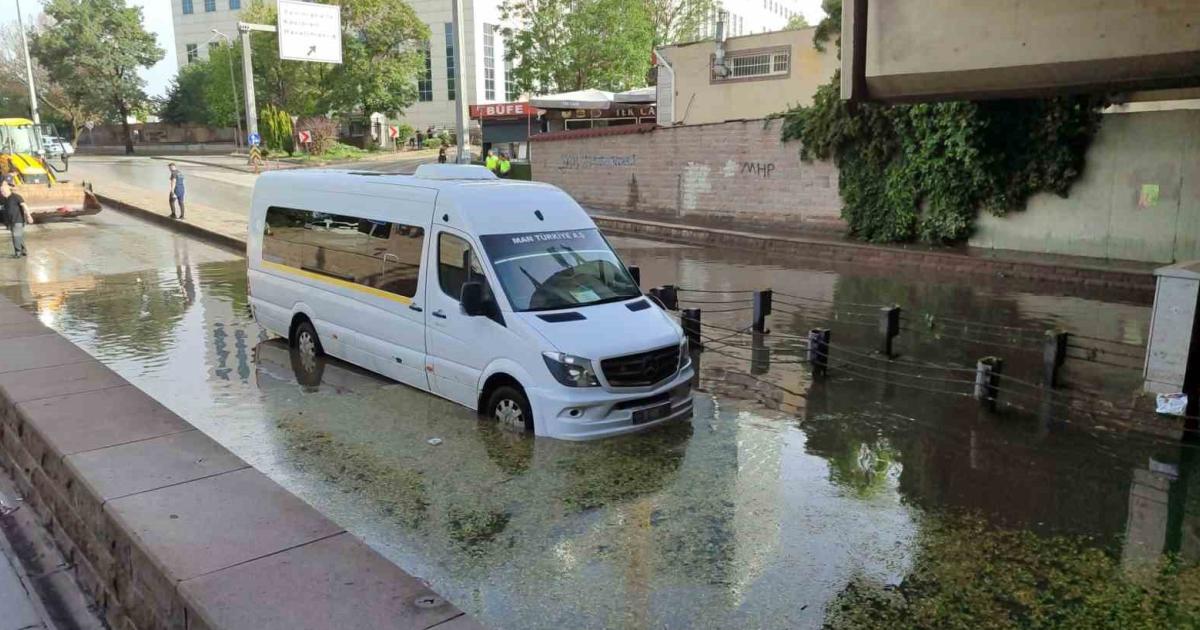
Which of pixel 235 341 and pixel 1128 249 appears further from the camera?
pixel 1128 249

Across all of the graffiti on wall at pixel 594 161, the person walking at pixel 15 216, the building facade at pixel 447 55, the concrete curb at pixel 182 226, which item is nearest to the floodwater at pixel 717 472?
the person walking at pixel 15 216

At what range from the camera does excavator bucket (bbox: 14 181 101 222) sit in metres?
23.1

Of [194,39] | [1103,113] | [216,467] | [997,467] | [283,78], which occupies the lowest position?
[997,467]

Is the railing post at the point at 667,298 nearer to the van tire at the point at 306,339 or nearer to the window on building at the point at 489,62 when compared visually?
the van tire at the point at 306,339

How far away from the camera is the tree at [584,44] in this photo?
157 ft

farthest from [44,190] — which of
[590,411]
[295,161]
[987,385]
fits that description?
[295,161]

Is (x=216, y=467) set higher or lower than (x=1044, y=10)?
lower

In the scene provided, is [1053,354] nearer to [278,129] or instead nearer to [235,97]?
[278,129]

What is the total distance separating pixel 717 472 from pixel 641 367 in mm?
1165

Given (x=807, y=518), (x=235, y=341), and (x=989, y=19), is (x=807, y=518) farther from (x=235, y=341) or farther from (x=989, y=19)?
(x=235, y=341)

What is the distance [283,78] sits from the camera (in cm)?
5872

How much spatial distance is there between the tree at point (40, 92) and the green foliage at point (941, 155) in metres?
69.4

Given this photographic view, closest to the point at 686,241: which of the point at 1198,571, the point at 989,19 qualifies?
the point at 989,19

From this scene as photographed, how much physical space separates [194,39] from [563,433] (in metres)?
97.5
